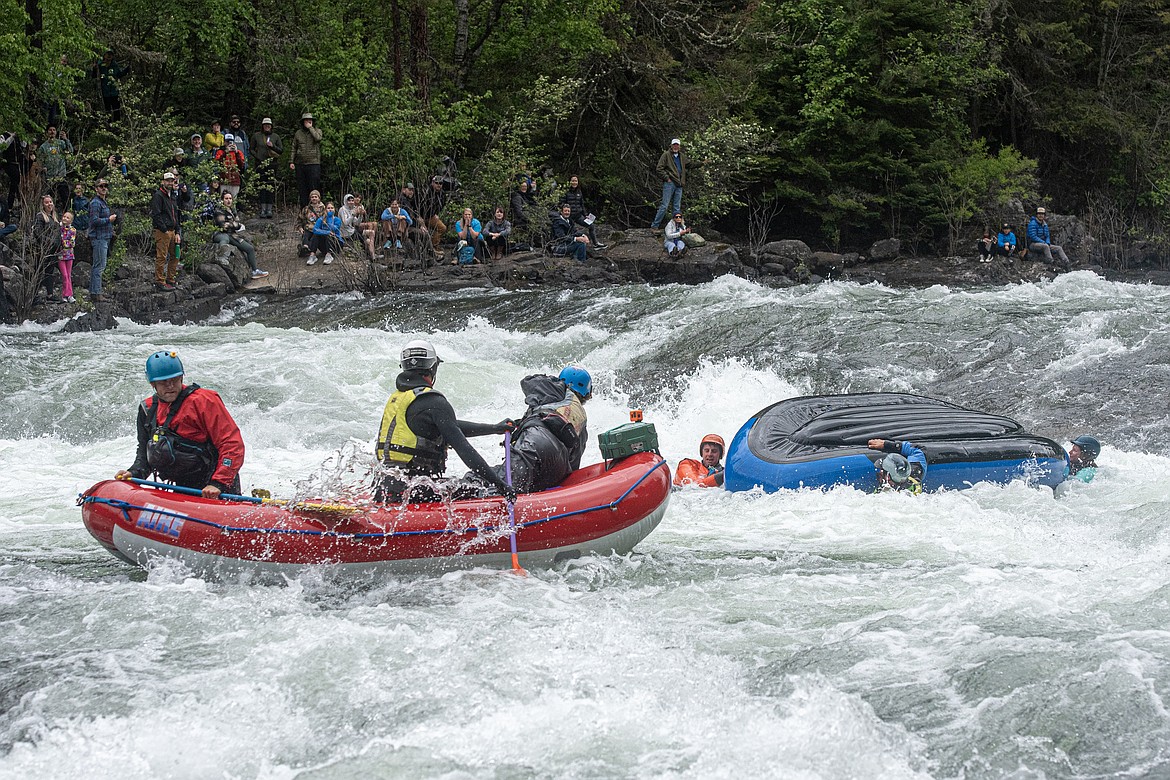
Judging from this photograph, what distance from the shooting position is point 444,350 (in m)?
13.5

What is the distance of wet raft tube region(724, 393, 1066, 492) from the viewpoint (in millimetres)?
8328

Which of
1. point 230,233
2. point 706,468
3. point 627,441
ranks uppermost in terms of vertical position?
point 230,233

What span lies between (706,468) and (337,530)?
363cm

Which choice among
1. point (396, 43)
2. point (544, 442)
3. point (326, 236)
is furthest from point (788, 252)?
point (544, 442)

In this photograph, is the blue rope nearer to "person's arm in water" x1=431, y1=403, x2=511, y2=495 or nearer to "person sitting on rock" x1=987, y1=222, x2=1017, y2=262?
"person's arm in water" x1=431, y1=403, x2=511, y2=495

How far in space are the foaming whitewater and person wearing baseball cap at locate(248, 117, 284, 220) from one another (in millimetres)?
10109

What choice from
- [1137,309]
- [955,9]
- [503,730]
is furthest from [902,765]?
[955,9]

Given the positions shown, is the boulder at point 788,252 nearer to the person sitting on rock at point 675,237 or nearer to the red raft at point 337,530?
the person sitting on rock at point 675,237

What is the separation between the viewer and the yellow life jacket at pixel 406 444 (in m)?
6.39

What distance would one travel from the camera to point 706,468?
911cm

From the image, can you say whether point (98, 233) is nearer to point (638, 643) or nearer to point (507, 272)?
point (507, 272)

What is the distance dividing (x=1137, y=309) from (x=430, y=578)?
1116cm

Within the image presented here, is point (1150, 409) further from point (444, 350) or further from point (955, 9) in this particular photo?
point (955, 9)

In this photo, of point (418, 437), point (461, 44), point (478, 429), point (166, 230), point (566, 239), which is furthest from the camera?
point (461, 44)
